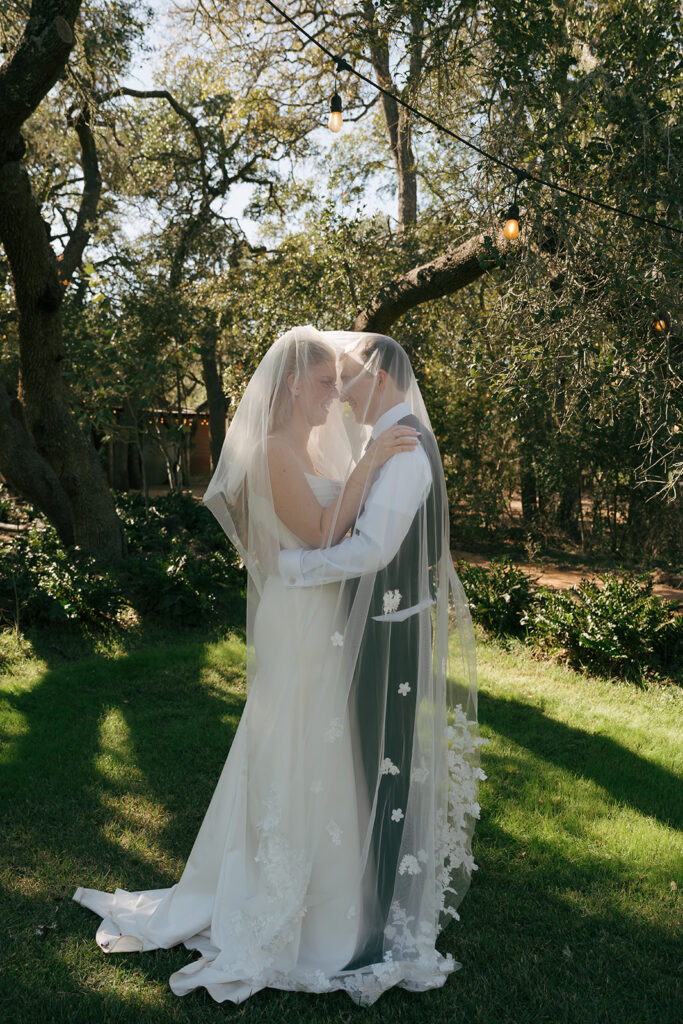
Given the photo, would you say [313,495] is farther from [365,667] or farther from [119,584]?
[119,584]

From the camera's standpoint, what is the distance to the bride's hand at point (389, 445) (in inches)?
101

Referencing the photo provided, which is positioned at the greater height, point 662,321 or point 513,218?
point 513,218

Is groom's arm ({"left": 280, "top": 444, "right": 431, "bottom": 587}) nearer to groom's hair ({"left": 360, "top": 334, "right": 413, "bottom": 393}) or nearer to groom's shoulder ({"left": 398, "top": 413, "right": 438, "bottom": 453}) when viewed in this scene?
groom's shoulder ({"left": 398, "top": 413, "right": 438, "bottom": 453})

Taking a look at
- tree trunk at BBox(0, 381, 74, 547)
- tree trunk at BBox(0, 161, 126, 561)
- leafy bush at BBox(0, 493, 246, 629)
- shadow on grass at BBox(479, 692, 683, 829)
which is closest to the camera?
shadow on grass at BBox(479, 692, 683, 829)

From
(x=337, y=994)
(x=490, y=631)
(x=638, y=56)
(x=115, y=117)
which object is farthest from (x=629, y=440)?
(x=337, y=994)

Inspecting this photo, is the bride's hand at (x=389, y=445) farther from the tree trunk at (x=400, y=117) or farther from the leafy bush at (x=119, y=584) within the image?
the leafy bush at (x=119, y=584)

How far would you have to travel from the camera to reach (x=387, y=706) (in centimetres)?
267

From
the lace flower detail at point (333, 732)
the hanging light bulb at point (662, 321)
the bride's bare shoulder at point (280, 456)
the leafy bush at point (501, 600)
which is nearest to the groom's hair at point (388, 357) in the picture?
the bride's bare shoulder at point (280, 456)

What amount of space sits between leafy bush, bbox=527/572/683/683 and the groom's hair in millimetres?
3852

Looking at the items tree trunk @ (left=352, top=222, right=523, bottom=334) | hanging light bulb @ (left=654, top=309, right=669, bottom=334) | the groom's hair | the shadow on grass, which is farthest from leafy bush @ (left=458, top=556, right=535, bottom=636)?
the groom's hair

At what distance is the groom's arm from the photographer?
100 inches

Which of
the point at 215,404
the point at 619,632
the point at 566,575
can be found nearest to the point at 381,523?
the point at 619,632

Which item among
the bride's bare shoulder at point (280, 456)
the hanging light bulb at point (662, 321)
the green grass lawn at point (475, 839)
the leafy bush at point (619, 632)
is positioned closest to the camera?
the green grass lawn at point (475, 839)

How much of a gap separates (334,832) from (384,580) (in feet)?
2.85
